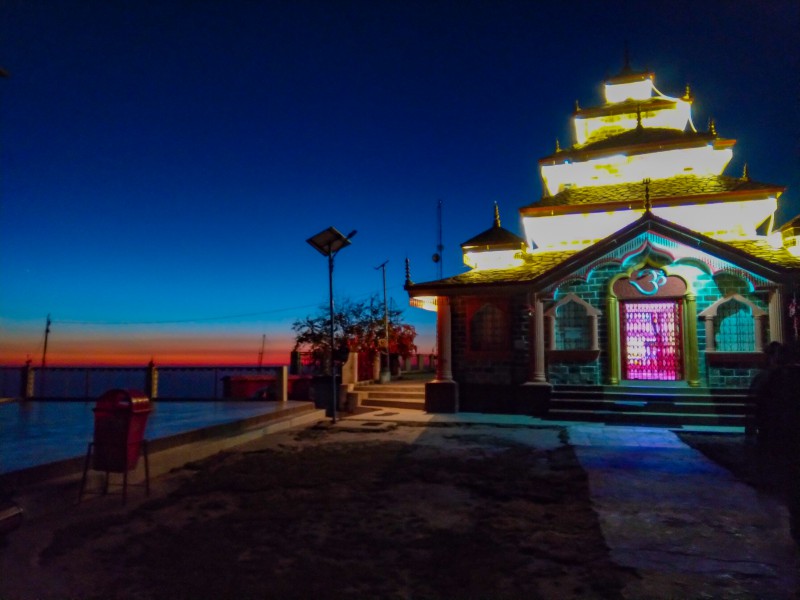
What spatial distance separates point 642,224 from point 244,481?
11191 mm

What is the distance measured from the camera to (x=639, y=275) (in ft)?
43.7

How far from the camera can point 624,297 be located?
1340cm

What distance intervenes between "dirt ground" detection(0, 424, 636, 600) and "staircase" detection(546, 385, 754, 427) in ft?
17.8

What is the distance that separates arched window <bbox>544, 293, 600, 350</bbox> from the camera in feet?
44.7

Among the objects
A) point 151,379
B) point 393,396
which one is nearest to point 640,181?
point 393,396

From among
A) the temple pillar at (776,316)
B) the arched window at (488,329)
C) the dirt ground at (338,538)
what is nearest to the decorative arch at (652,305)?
the temple pillar at (776,316)

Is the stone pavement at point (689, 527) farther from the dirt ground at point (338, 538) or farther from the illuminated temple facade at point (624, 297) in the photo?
the illuminated temple facade at point (624, 297)

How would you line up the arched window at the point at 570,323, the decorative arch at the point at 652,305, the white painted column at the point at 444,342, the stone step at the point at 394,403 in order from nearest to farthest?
the decorative arch at the point at 652,305 → the arched window at the point at 570,323 → the white painted column at the point at 444,342 → the stone step at the point at 394,403

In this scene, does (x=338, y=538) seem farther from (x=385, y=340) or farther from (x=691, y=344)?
(x=385, y=340)

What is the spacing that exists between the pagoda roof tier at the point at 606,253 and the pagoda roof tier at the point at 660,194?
138 centimetres

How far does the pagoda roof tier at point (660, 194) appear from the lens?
14250mm

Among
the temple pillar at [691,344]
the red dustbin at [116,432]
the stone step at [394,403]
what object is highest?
the temple pillar at [691,344]

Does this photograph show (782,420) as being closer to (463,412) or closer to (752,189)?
(463,412)

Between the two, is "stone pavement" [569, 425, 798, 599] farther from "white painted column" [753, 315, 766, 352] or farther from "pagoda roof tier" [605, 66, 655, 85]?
"pagoda roof tier" [605, 66, 655, 85]
